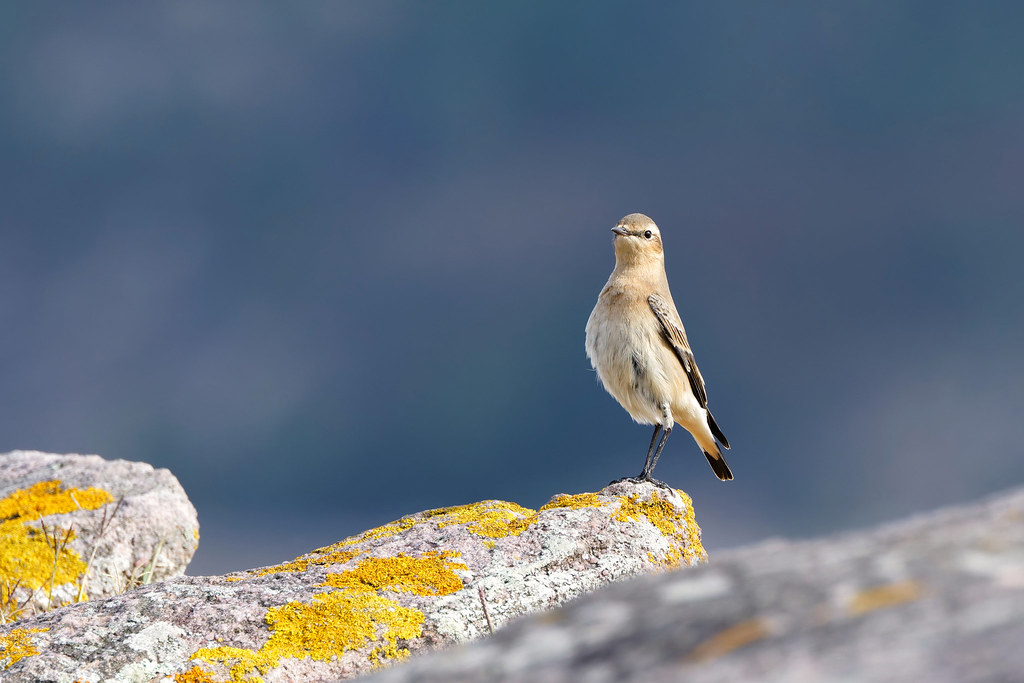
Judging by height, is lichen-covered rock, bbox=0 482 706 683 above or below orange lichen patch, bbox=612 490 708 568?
below

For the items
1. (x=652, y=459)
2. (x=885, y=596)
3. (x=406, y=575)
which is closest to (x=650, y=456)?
(x=652, y=459)

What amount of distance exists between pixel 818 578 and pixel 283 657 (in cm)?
304

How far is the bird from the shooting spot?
24.7 feet

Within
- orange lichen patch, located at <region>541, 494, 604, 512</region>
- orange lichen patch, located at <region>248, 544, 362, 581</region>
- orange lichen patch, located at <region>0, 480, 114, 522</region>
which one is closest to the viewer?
orange lichen patch, located at <region>248, 544, 362, 581</region>

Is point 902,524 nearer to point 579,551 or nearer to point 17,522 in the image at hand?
point 579,551

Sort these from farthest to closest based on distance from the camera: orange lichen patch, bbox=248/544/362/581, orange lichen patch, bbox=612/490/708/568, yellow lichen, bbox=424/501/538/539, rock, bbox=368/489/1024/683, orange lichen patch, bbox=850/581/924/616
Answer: orange lichen patch, bbox=612/490/708/568 → yellow lichen, bbox=424/501/538/539 → orange lichen patch, bbox=248/544/362/581 → orange lichen patch, bbox=850/581/924/616 → rock, bbox=368/489/1024/683

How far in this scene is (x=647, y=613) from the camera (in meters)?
1.70

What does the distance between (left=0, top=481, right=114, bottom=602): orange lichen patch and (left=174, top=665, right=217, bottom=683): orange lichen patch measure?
2.49m

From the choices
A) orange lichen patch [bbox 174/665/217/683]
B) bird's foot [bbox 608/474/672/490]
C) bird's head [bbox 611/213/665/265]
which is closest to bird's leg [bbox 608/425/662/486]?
bird's foot [bbox 608/474/672/490]

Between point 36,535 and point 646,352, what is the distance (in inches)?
213

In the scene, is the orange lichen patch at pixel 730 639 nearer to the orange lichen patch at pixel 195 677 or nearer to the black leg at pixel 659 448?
the orange lichen patch at pixel 195 677

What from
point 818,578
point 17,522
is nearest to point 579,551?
point 818,578

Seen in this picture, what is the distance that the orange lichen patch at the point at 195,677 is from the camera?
372 cm

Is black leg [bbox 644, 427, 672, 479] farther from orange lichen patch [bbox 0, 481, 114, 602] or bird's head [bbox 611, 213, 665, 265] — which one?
orange lichen patch [bbox 0, 481, 114, 602]
